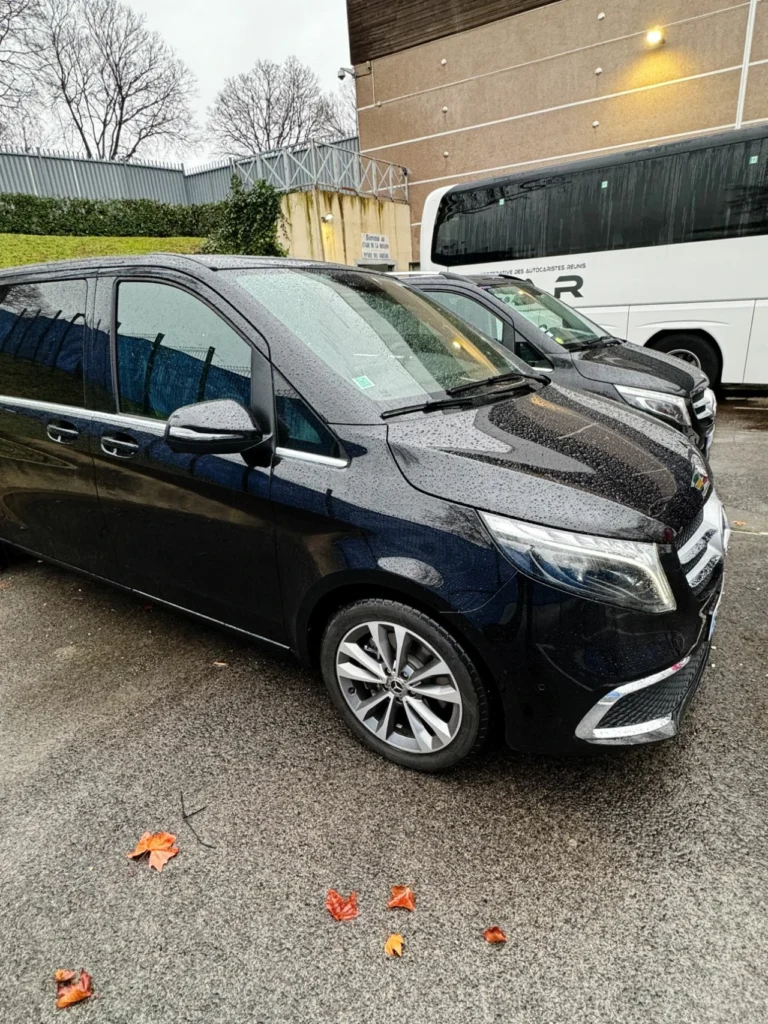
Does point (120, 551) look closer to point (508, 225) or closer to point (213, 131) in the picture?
point (508, 225)

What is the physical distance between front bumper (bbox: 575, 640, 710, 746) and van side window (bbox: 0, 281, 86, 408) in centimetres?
257

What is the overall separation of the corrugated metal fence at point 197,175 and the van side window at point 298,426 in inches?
548

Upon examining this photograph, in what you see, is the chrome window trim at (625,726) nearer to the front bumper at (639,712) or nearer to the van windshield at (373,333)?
the front bumper at (639,712)

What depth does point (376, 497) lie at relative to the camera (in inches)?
80.7

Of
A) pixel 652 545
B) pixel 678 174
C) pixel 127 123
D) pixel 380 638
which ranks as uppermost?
pixel 127 123

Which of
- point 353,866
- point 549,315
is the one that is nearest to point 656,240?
point 549,315

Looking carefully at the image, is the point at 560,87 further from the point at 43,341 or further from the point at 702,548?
the point at 702,548

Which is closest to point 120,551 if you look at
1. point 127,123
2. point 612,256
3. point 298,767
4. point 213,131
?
point 298,767

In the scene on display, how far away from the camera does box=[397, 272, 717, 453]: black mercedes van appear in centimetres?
471

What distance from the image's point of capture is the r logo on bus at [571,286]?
926cm

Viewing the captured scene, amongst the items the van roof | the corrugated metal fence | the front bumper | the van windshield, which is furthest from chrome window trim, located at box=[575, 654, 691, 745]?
the corrugated metal fence

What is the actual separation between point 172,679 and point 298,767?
905mm

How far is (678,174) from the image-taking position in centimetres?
825

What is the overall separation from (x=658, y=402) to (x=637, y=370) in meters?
0.50
